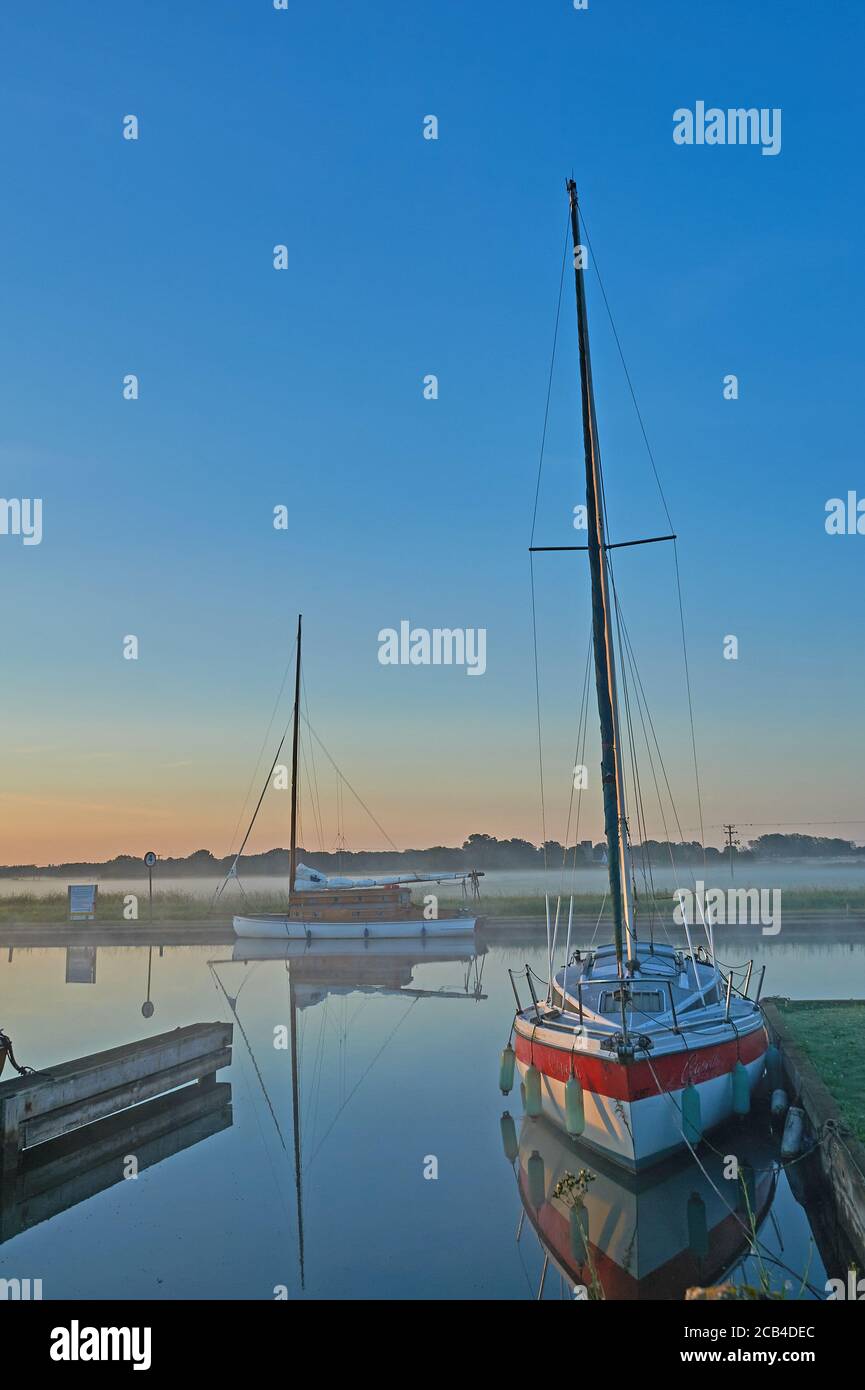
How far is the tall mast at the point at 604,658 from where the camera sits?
18375mm

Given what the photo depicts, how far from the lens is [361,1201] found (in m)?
13.7

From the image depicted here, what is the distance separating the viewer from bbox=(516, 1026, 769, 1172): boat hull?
46.1 feet

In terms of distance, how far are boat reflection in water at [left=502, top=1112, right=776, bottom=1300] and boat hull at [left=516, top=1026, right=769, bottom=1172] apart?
39cm

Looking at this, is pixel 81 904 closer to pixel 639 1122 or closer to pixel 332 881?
pixel 332 881

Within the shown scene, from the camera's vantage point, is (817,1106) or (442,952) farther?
(442,952)

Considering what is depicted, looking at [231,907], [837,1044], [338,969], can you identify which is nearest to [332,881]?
[338,969]

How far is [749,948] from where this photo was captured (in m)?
42.3

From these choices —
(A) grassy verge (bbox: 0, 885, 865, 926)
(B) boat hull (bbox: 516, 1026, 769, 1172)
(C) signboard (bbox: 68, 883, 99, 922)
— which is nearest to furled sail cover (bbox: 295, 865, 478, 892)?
(A) grassy verge (bbox: 0, 885, 865, 926)

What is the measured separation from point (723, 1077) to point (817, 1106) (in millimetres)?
1583

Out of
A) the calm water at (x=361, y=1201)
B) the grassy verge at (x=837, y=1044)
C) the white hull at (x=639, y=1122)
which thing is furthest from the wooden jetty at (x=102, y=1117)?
the grassy verge at (x=837, y=1044)

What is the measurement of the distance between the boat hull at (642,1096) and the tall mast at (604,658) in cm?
222

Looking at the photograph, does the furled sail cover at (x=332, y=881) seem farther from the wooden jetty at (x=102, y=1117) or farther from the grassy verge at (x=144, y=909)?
the wooden jetty at (x=102, y=1117)
